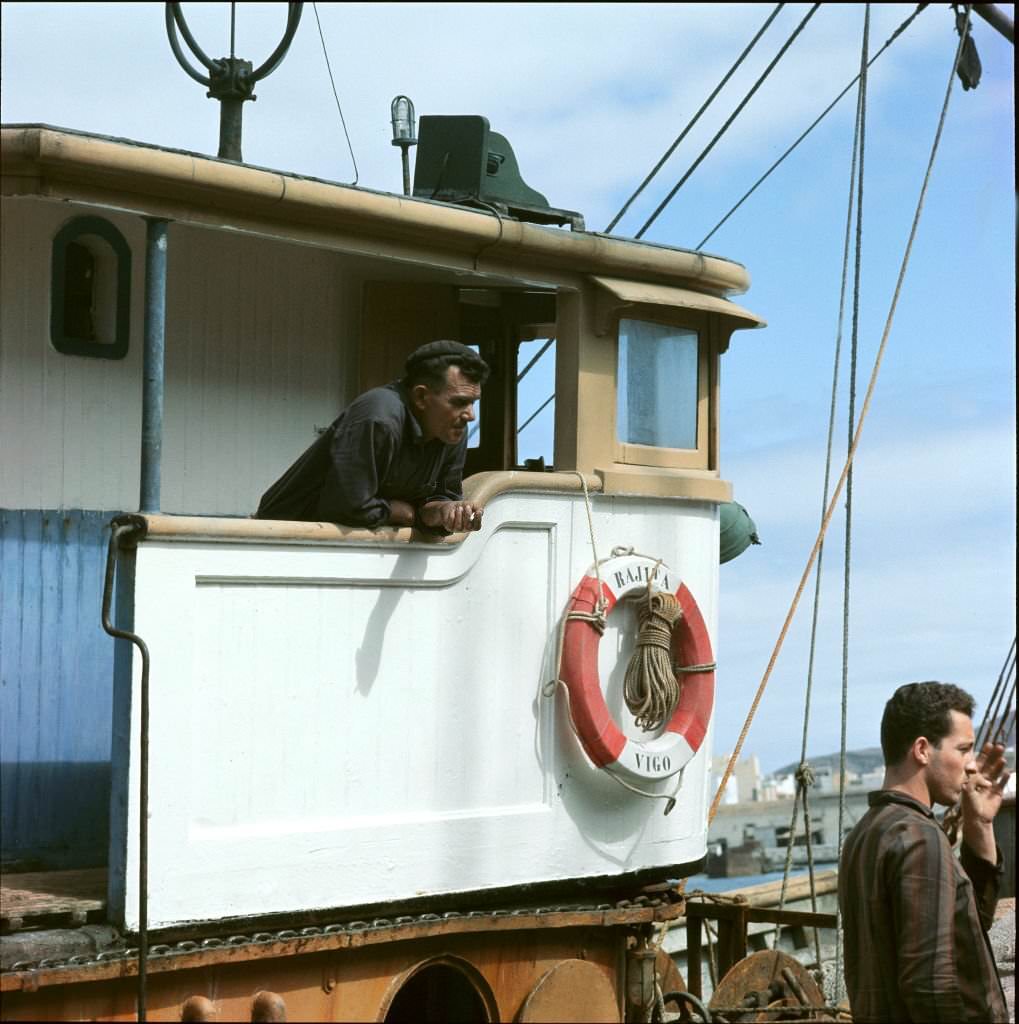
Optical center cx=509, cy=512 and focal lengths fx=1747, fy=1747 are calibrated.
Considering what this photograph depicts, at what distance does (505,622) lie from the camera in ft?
20.7

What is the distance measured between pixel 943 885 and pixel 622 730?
8.30 ft

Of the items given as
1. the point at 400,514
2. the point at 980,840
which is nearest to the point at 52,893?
the point at 400,514

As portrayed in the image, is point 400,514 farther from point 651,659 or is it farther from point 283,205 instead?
point 651,659

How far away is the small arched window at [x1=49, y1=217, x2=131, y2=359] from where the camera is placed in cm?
662

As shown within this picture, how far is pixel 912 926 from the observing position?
425 cm

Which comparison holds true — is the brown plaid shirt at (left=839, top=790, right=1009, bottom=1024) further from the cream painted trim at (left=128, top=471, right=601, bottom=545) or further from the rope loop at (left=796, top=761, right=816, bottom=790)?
the rope loop at (left=796, top=761, right=816, bottom=790)

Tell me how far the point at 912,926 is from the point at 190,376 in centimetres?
408

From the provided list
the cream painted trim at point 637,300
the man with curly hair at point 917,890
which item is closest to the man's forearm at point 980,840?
the man with curly hair at point 917,890

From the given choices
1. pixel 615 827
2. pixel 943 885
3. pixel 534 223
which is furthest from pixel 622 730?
pixel 943 885

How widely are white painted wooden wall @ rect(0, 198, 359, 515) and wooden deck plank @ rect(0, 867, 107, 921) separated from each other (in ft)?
4.75

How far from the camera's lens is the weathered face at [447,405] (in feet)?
20.0

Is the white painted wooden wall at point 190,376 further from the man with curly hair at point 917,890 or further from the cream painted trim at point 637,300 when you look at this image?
the man with curly hair at point 917,890

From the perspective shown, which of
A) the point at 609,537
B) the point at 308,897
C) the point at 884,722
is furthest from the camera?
the point at 609,537

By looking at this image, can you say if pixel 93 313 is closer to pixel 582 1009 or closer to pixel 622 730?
pixel 622 730
